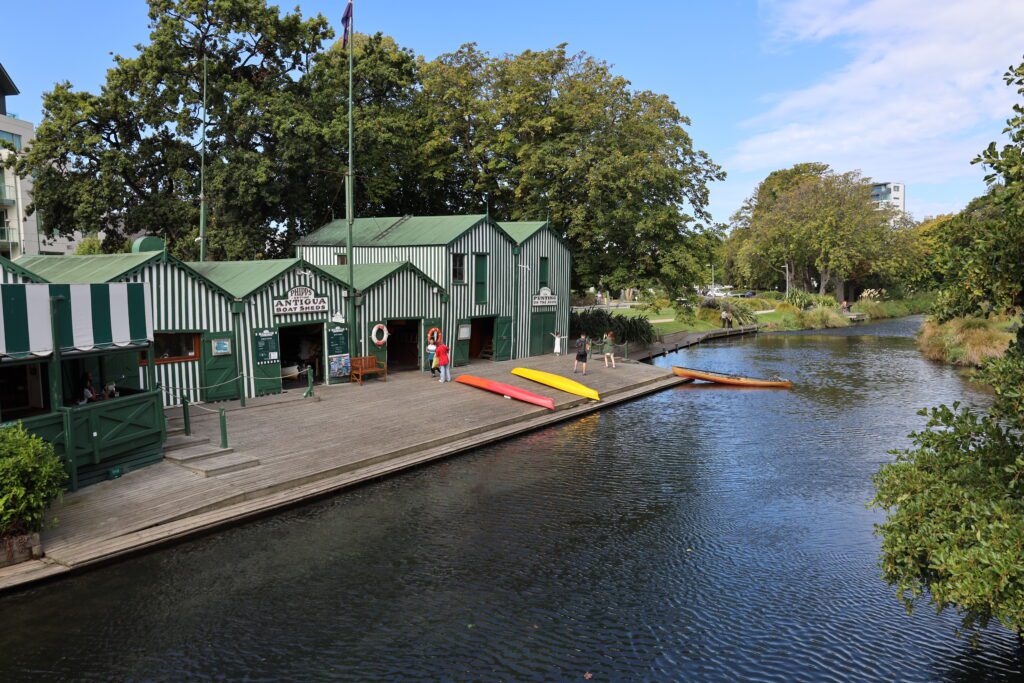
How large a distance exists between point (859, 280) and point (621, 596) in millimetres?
82274

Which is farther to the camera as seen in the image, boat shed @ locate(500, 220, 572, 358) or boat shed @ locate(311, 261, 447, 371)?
boat shed @ locate(500, 220, 572, 358)

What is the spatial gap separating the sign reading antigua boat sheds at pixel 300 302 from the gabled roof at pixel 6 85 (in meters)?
43.1

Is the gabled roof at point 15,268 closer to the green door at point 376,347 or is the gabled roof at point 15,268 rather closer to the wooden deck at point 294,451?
the wooden deck at point 294,451

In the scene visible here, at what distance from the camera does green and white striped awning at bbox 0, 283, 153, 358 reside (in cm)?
1144

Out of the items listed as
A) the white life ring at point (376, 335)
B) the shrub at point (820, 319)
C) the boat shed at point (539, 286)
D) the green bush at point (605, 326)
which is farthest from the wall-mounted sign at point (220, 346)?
the shrub at point (820, 319)

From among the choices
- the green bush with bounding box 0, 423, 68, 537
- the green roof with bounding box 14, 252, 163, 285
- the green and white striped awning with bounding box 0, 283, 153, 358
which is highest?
the green roof with bounding box 14, 252, 163, 285

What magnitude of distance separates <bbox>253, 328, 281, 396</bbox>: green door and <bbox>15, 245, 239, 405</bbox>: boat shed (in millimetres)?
787

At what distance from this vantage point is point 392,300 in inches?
1018

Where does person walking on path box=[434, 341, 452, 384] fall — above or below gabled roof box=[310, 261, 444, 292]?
below

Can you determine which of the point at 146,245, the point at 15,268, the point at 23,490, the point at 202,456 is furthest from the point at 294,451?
the point at 146,245

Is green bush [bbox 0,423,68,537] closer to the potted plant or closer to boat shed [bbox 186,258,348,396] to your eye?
the potted plant

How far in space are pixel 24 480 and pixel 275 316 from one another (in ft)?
40.9

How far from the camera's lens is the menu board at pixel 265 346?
21.4 metres

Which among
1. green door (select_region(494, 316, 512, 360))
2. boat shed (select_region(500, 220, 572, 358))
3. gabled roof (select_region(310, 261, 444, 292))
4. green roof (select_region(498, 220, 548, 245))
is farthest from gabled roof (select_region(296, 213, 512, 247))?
green door (select_region(494, 316, 512, 360))
